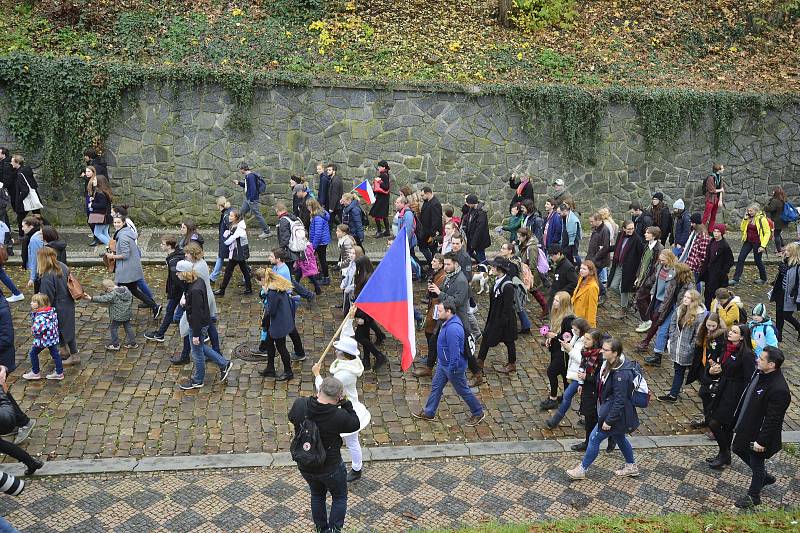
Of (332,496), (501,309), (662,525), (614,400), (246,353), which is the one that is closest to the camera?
(332,496)

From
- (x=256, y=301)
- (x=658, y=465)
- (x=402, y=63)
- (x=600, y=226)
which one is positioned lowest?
(x=658, y=465)

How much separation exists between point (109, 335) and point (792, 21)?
18.9m

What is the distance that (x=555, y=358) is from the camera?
31.0ft

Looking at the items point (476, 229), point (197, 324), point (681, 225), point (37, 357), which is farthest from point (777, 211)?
point (37, 357)

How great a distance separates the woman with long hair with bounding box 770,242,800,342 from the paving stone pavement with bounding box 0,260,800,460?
0.85 meters

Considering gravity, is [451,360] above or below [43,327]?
Answer: below

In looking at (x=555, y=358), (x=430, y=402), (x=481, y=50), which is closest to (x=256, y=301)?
(x=430, y=402)

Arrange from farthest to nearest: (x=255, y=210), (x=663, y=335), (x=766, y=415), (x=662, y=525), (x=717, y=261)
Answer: (x=255, y=210) < (x=717, y=261) < (x=663, y=335) < (x=766, y=415) < (x=662, y=525)

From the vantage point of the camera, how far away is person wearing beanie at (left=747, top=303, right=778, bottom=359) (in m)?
9.36

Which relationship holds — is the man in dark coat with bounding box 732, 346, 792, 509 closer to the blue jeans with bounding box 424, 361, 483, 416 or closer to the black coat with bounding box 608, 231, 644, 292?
the blue jeans with bounding box 424, 361, 483, 416

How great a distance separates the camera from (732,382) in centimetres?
831

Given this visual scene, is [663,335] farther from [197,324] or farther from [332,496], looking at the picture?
[197,324]

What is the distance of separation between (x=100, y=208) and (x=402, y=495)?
8.99 m

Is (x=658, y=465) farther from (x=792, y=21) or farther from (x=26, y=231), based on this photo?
(x=792, y=21)
